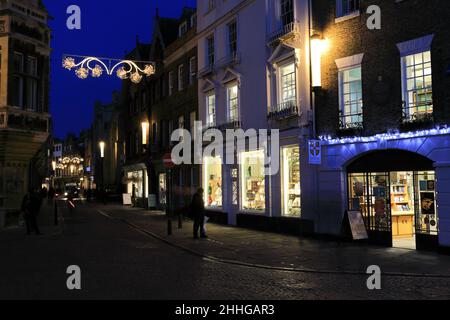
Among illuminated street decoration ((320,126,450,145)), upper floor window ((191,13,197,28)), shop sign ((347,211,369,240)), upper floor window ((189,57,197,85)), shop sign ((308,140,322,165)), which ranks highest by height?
upper floor window ((191,13,197,28))

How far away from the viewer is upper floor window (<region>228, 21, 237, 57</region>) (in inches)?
861

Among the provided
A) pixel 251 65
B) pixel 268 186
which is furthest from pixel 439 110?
pixel 251 65

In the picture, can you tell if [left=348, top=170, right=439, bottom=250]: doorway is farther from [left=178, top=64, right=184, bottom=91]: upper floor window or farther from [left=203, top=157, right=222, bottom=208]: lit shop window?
[left=178, top=64, right=184, bottom=91]: upper floor window

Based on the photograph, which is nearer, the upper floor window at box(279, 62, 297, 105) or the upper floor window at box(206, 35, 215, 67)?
the upper floor window at box(279, 62, 297, 105)

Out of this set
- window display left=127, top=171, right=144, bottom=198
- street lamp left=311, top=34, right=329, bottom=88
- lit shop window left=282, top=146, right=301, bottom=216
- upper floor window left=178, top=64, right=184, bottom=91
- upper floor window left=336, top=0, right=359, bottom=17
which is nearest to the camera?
upper floor window left=336, top=0, right=359, bottom=17

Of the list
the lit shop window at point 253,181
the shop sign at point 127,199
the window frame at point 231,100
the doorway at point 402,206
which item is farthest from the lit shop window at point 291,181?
the shop sign at point 127,199

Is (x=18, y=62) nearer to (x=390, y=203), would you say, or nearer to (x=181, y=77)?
(x=181, y=77)

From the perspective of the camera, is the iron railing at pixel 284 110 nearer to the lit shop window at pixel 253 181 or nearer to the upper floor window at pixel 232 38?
the lit shop window at pixel 253 181

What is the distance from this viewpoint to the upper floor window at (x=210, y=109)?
78.0ft

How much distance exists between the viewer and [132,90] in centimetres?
3978

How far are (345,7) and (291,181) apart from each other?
254 inches

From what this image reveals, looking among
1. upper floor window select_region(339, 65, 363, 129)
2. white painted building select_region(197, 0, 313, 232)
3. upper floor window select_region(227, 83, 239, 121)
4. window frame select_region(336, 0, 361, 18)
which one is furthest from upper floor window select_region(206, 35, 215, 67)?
upper floor window select_region(339, 65, 363, 129)

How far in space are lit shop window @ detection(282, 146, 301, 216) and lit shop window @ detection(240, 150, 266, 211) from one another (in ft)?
4.74

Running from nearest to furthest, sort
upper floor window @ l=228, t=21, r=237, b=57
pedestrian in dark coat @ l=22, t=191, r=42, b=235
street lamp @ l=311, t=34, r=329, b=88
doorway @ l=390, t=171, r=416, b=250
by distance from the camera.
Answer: doorway @ l=390, t=171, r=416, b=250, street lamp @ l=311, t=34, r=329, b=88, pedestrian in dark coat @ l=22, t=191, r=42, b=235, upper floor window @ l=228, t=21, r=237, b=57
